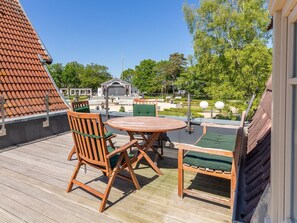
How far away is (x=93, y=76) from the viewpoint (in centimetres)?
4378

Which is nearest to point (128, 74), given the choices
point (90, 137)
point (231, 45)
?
point (231, 45)

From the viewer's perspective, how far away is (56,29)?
29.4 m

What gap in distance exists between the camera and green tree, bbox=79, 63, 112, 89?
42219 millimetres

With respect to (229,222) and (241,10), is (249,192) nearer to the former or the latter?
(229,222)

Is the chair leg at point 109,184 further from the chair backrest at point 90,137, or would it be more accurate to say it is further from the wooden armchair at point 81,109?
the wooden armchair at point 81,109

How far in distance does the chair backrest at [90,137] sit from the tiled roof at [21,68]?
2739mm

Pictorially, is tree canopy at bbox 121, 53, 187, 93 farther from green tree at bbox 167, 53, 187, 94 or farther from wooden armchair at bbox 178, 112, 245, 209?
wooden armchair at bbox 178, 112, 245, 209

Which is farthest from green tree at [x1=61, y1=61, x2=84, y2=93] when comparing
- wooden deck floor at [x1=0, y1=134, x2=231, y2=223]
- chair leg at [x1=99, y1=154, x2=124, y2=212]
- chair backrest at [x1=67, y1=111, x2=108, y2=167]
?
chair leg at [x1=99, y1=154, x2=124, y2=212]

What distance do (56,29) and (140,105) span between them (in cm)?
3062

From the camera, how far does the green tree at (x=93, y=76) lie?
42219 mm

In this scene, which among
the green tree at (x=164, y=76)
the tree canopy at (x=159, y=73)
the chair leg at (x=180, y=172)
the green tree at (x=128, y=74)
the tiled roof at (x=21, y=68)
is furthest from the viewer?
the green tree at (x=128, y=74)

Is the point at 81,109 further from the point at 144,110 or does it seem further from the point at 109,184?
the point at 109,184

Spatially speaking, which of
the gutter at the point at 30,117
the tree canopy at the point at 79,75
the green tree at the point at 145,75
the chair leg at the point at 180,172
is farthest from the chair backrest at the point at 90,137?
the green tree at the point at 145,75

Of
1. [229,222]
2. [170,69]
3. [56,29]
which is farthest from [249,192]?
[170,69]
